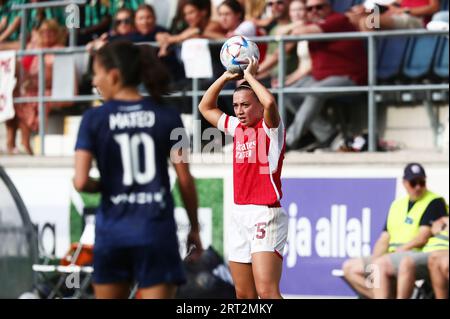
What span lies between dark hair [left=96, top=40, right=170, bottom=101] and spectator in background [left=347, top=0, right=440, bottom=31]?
5699mm

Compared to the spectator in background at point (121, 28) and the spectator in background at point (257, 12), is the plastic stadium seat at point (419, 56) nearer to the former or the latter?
the spectator in background at point (257, 12)

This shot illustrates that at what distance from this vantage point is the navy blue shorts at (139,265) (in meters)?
6.91

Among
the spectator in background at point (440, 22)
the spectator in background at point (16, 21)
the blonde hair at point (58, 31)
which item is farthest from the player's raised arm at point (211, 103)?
the spectator in background at point (16, 21)

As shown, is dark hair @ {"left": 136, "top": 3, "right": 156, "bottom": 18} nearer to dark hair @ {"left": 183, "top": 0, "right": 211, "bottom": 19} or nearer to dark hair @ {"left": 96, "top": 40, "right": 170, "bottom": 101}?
dark hair @ {"left": 183, "top": 0, "right": 211, "bottom": 19}

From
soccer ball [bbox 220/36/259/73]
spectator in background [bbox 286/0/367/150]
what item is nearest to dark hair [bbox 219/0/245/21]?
spectator in background [bbox 286/0/367/150]

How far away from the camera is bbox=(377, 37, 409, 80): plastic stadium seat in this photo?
13133 millimetres

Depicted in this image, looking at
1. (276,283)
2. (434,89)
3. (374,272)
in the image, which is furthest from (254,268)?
(434,89)

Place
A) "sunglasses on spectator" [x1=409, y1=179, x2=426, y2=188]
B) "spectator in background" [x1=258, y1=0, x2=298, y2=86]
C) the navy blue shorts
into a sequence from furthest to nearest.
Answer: "spectator in background" [x1=258, y1=0, x2=298, y2=86] → "sunglasses on spectator" [x1=409, y1=179, x2=426, y2=188] → the navy blue shorts

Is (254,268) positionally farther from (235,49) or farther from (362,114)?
(362,114)

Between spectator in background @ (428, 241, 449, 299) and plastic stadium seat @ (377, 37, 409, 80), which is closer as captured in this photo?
spectator in background @ (428, 241, 449, 299)

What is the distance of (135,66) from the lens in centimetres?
709

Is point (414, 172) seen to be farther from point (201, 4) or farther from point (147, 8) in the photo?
point (147, 8)

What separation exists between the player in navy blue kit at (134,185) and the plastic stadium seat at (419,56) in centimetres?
641

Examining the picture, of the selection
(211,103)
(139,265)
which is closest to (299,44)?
(211,103)
